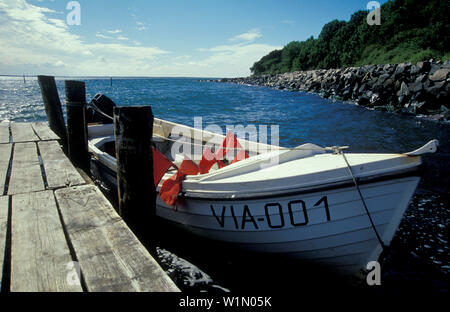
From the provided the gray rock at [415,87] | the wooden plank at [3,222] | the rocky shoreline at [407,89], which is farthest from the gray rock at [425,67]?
the wooden plank at [3,222]

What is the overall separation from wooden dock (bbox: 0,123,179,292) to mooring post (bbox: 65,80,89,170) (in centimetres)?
286

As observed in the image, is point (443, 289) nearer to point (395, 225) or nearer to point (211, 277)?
point (395, 225)

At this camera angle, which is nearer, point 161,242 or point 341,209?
point 341,209

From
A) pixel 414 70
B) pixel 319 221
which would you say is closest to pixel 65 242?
pixel 319 221

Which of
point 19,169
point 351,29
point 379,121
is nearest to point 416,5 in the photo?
point 351,29

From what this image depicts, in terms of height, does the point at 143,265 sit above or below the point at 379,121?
below

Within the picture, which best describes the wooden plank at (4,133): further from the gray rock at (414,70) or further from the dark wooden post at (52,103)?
the gray rock at (414,70)

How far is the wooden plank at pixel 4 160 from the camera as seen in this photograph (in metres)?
3.56

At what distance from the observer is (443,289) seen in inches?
151

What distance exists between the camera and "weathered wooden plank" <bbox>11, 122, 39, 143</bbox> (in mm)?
5738

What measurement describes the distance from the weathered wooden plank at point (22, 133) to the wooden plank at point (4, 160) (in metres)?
0.53

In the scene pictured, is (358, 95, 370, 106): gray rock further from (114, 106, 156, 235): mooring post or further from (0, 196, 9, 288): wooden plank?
(0, 196, 9, 288): wooden plank

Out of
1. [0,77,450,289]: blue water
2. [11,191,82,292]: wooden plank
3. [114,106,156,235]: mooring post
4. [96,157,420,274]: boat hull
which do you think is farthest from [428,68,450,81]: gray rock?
[11,191,82,292]: wooden plank

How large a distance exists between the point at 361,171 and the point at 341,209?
1.66 feet
